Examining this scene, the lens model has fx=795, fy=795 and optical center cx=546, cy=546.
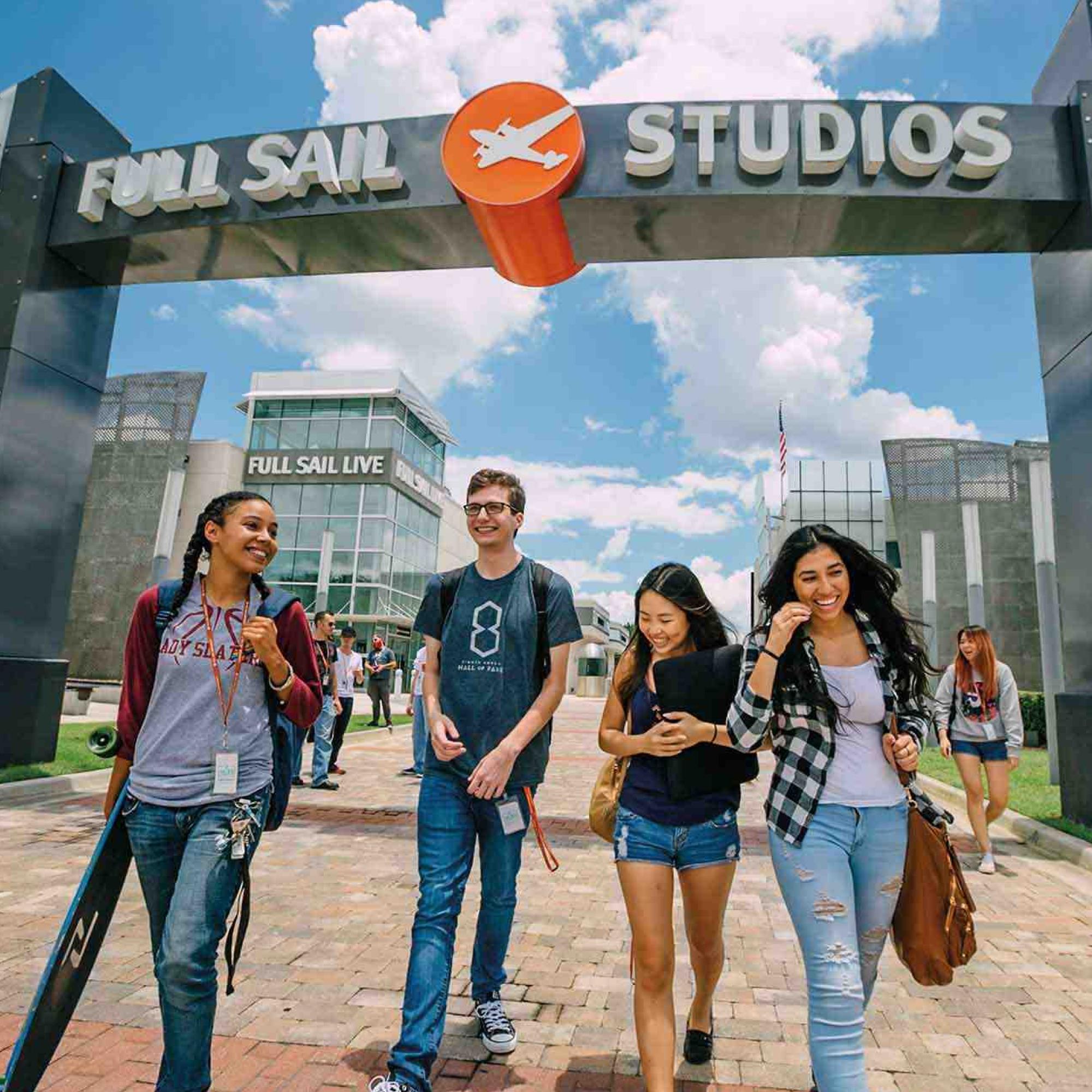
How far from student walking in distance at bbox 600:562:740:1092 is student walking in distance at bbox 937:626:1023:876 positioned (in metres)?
3.87

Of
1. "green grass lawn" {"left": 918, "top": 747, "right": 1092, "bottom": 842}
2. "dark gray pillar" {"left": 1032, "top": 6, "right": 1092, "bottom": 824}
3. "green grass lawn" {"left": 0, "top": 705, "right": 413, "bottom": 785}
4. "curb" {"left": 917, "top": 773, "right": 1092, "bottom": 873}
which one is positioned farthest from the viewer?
"green grass lawn" {"left": 0, "top": 705, "right": 413, "bottom": 785}

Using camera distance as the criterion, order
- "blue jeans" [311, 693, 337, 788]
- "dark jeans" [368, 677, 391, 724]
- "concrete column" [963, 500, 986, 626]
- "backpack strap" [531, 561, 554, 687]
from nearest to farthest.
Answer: "backpack strap" [531, 561, 554, 687] < "blue jeans" [311, 693, 337, 788] < "concrete column" [963, 500, 986, 626] < "dark jeans" [368, 677, 391, 724]

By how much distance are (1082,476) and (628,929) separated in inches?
212

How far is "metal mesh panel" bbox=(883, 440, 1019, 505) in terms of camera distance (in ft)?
70.5

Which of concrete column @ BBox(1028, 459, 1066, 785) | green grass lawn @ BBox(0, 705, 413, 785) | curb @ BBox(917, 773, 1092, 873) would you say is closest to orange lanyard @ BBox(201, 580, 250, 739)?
green grass lawn @ BBox(0, 705, 413, 785)

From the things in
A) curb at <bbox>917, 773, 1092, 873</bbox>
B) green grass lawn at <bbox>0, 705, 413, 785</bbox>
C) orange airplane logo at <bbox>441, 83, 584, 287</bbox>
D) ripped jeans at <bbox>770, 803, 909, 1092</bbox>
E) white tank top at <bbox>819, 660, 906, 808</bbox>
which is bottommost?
green grass lawn at <bbox>0, 705, 413, 785</bbox>

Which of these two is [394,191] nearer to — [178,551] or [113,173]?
[113,173]

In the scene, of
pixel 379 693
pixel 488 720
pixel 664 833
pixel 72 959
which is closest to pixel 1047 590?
pixel 664 833

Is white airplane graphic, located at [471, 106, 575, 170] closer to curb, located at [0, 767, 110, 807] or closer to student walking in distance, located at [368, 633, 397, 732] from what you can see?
curb, located at [0, 767, 110, 807]

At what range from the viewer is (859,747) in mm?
2477

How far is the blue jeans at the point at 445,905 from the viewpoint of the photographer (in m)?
2.45

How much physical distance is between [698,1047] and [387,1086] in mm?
1189

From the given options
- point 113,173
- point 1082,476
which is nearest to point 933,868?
point 1082,476

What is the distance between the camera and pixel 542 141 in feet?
23.3
